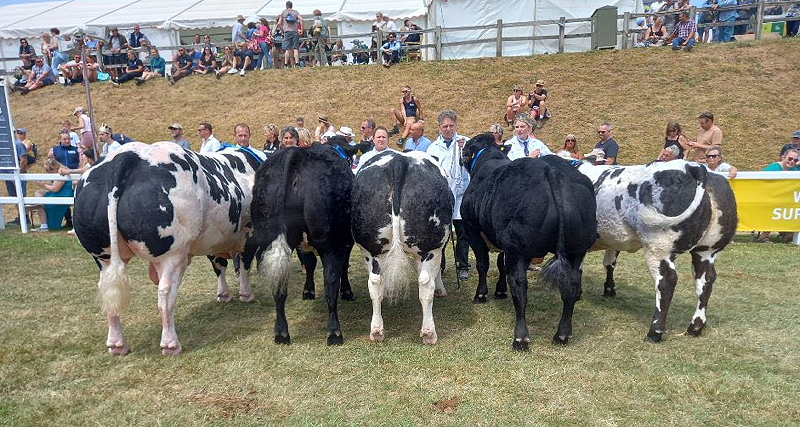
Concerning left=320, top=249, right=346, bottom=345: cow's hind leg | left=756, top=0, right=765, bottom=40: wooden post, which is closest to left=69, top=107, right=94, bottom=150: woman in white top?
left=320, top=249, right=346, bottom=345: cow's hind leg

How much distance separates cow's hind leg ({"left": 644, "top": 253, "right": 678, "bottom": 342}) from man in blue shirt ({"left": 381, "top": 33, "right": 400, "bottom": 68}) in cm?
1591

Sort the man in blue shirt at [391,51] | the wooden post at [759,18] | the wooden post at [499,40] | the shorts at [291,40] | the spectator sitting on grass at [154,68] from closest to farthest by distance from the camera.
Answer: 1. the wooden post at [759,18]
2. the wooden post at [499,40]
3. the man in blue shirt at [391,51]
4. the shorts at [291,40]
5. the spectator sitting on grass at [154,68]

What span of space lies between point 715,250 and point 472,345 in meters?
2.48

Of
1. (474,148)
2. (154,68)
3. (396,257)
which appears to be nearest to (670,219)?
(396,257)

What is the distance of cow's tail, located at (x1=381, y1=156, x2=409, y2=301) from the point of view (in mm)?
4578

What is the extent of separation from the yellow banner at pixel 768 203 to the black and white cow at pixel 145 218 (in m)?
8.19

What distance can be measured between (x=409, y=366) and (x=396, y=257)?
934 mm

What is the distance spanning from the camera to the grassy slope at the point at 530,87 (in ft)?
48.4

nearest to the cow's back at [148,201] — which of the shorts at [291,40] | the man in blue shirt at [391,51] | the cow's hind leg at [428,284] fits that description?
the cow's hind leg at [428,284]

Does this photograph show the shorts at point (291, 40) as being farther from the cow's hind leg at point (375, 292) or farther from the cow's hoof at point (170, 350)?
the cow's hoof at point (170, 350)

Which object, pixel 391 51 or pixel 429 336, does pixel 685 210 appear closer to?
pixel 429 336

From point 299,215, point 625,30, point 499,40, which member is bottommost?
point 299,215

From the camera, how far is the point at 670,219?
183 inches

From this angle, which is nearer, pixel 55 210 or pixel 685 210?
pixel 685 210
